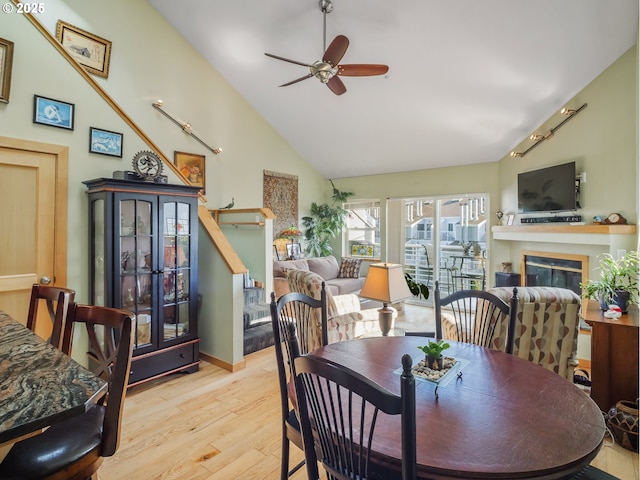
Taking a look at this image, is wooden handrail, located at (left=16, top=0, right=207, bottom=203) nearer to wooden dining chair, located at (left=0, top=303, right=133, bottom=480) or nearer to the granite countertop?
wooden dining chair, located at (left=0, top=303, right=133, bottom=480)

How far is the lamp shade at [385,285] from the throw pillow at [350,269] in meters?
3.52

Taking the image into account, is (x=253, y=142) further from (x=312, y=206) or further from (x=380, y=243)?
(x=380, y=243)

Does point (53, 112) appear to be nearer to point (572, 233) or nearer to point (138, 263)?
point (138, 263)

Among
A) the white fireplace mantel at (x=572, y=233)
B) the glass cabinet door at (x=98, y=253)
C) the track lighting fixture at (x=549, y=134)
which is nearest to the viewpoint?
the glass cabinet door at (x=98, y=253)

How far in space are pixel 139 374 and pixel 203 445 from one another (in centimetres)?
108

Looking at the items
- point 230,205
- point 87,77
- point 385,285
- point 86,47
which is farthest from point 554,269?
point 86,47

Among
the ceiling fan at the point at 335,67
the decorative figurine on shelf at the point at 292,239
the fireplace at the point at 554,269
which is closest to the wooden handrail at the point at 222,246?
the ceiling fan at the point at 335,67

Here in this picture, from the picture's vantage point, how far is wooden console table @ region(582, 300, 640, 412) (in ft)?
8.23

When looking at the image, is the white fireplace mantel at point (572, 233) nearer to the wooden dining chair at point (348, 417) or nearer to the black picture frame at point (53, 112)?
the wooden dining chair at point (348, 417)

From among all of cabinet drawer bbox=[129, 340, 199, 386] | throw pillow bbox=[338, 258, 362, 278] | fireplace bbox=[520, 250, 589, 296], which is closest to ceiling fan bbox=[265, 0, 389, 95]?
cabinet drawer bbox=[129, 340, 199, 386]

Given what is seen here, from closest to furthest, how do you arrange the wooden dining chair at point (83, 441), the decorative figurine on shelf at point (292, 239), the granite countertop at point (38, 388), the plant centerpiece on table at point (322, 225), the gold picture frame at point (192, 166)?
1. the granite countertop at point (38, 388)
2. the wooden dining chair at point (83, 441)
3. the gold picture frame at point (192, 166)
4. the decorative figurine on shelf at point (292, 239)
5. the plant centerpiece on table at point (322, 225)

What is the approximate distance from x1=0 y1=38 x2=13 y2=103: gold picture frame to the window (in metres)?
5.66

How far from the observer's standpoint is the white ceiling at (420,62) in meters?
3.30

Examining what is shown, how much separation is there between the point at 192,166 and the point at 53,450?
14.7ft
